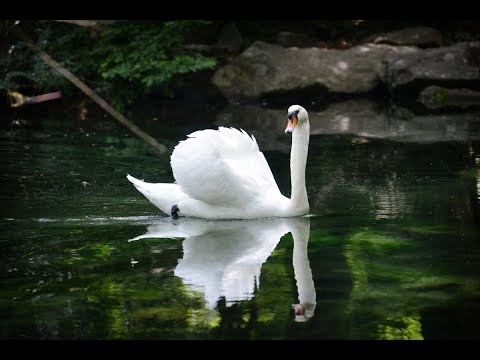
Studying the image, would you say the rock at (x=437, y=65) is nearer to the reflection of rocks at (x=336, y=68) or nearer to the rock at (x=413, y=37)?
the reflection of rocks at (x=336, y=68)

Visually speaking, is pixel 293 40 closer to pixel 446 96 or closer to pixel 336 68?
pixel 336 68

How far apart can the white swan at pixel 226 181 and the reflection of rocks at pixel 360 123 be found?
4432mm

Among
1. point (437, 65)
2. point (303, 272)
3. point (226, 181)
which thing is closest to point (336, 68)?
point (437, 65)

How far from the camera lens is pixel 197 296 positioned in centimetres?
596

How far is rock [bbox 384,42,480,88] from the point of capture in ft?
64.6

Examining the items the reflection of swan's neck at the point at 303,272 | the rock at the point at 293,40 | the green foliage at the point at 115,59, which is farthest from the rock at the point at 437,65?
the reflection of swan's neck at the point at 303,272

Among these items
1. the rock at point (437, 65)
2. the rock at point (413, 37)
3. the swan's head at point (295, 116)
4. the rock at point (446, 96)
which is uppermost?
the rock at point (413, 37)

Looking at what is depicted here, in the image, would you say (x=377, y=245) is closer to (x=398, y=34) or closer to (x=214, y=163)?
→ (x=214, y=163)

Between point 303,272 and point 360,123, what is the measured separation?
9870 millimetres

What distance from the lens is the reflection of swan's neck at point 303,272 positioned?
5734 millimetres

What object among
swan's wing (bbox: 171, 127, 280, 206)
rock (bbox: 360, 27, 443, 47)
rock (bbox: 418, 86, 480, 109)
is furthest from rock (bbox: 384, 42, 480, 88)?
swan's wing (bbox: 171, 127, 280, 206)

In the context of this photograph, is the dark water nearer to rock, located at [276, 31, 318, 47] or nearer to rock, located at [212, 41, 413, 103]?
rock, located at [212, 41, 413, 103]

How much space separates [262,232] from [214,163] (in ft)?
2.54

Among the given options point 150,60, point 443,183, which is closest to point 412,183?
point 443,183
